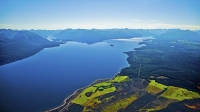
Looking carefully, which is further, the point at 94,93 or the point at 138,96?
the point at 94,93

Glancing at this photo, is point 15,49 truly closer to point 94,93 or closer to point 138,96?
point 94,93

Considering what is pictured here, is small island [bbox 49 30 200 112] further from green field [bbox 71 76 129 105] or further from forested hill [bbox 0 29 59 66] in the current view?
forested hill [bbox 0 29 59 66]

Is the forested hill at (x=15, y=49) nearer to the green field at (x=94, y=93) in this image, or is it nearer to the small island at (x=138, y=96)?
the green field at (x=94, y=93)

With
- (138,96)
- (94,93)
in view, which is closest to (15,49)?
(94,93)

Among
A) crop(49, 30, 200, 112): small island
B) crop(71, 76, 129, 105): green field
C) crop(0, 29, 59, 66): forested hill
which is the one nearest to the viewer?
crop(49, 30, 200, 112): small island

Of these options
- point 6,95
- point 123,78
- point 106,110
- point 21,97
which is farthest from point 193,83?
point 6,95

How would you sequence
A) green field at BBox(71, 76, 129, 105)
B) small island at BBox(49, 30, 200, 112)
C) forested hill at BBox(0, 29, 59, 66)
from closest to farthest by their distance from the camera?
1. small island at BBox(49, 30, 200, 112)
2. green field at BBox(71, 76, 129, 105)
3. forested hill at BBox(0, 29, 59, 66)

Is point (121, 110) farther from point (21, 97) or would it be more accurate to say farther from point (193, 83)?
point (193, 83)

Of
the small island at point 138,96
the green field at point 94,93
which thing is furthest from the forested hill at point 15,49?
the small island at point 138,96

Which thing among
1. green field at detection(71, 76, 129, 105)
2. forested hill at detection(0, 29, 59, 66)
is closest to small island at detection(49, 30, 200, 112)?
green field at detection(71, 76, 129, 105)

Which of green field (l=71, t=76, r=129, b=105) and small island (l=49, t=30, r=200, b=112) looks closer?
small island (l=49, t=30, r=200, b=112)

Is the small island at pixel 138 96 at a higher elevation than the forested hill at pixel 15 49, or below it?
below
